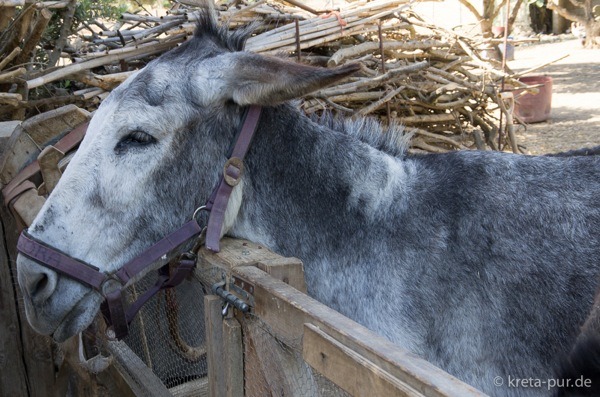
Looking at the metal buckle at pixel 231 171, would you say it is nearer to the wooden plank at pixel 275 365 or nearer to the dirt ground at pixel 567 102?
the wooden plank at pixel 275 365

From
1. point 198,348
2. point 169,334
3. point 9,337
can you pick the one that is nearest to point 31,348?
point 9,337

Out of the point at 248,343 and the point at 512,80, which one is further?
the point at 512,80

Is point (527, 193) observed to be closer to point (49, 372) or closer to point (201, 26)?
point (201, 26)

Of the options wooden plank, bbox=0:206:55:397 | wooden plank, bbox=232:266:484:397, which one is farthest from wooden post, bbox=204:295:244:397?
wooden plank, bbox=0:206:55:397

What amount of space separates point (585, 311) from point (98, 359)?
205 centimetres

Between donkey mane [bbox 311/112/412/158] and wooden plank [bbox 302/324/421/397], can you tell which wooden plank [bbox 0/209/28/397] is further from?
wooden plank [bbox 302/324/421/397]

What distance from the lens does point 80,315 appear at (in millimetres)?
2129

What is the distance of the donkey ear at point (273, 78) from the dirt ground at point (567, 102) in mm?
6562

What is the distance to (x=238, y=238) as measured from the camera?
7.47ft

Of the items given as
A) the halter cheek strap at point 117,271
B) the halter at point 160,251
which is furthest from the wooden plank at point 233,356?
the halter cheek strap at point 117,271

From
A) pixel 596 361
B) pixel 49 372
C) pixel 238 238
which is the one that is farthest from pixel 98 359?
pixel 596 361

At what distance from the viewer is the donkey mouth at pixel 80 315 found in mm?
2113

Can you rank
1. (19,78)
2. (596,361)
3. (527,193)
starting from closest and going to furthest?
(596,361), (527,193), (19,78)

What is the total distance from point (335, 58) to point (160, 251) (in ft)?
13.2
